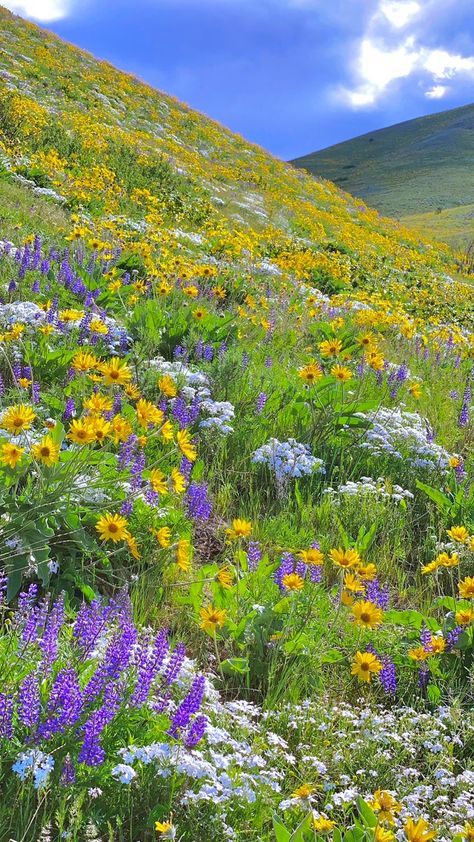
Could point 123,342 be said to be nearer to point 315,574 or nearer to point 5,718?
point 315,574

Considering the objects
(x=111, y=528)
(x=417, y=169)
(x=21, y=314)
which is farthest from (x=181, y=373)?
(x=417, y=169)

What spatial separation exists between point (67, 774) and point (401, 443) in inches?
140

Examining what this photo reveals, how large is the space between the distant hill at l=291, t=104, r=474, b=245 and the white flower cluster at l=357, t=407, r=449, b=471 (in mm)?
34619

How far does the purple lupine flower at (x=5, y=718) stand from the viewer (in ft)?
5.43

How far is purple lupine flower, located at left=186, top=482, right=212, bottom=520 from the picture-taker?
130 inches

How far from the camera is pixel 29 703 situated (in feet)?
5.57

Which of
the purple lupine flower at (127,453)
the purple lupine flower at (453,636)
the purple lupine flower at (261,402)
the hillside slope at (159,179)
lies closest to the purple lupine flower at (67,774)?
the purple lupine flower at (127,453)

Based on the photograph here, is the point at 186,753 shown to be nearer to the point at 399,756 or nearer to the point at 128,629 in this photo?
the point at 128,629

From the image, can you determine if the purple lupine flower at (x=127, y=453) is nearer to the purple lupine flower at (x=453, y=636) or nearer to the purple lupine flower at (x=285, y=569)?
the purple lupine flower at (x=285, y=569)

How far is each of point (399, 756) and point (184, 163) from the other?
62.5ft

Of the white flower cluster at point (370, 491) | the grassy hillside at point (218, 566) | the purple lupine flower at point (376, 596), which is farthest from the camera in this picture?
the white flower cluster at point (370, 491)

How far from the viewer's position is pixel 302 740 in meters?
2.30

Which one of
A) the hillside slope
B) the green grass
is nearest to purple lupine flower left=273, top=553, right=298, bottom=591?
the hillside slope

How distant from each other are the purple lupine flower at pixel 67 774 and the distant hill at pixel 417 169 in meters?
38.2
